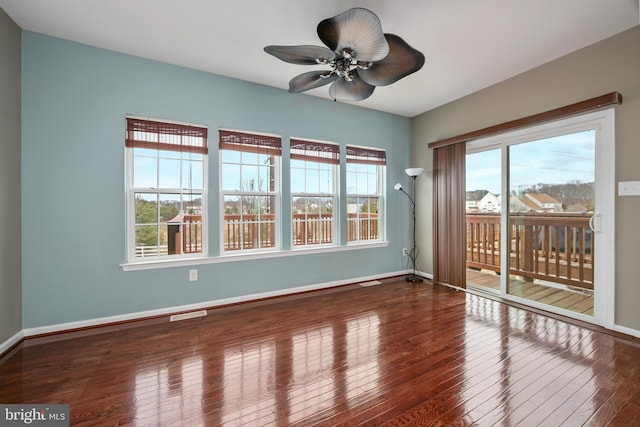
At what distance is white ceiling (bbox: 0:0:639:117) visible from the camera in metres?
2.13

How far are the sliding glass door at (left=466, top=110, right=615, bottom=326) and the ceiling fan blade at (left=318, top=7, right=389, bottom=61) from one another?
2.49 m

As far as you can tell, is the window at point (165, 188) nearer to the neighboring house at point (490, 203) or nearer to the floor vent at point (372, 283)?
the floor vent at point (372, 283)

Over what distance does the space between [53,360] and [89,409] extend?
906 millimetres

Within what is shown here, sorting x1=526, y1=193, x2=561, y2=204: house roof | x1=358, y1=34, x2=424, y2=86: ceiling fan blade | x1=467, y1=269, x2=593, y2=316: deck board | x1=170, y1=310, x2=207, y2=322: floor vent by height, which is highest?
x1=358, y1=34, x2=424, y2=86: ceiling fan blade

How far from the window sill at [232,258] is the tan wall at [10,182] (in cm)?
78

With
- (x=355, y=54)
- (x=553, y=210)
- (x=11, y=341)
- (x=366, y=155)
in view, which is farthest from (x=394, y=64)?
(x=11, y=341)

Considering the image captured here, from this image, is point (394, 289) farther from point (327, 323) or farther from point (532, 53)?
point (532, 53)

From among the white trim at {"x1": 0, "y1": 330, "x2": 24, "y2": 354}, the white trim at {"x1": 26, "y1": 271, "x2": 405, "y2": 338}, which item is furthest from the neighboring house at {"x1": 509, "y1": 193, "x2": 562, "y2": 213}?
the white trim at {"x1": 0, "y1": 330, "x2": 24, "y2": 354}

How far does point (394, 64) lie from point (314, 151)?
1964 millimetres

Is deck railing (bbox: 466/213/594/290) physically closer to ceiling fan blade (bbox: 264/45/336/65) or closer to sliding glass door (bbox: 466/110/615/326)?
sliding glass door (bbox: 466/110/615/326)

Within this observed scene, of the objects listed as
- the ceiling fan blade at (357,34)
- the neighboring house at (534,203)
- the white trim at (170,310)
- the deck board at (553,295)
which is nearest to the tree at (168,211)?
the white trim at (170,310)

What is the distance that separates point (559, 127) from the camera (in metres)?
2.94

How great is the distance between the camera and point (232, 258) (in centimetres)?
329

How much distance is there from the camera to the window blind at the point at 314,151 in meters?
3.73
